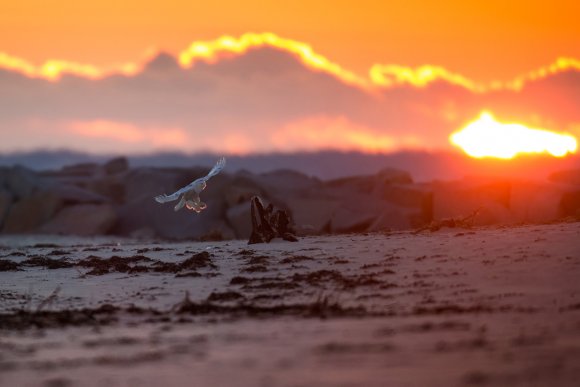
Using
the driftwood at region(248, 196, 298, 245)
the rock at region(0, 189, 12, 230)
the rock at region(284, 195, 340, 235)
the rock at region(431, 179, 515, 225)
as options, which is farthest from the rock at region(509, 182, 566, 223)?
the rock at region(0, 189, 12, 230)

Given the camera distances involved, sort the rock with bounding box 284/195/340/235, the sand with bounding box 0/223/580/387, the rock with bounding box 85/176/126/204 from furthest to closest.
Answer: the rock with bounding box 85/176/126/204 → the rock with bounding box 284/195/340/235 → the sand with bounding box 0/223/580/387

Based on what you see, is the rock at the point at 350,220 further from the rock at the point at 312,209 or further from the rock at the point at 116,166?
the rock at the point at 116,166

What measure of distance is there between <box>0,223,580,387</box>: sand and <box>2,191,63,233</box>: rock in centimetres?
Answer: 1742

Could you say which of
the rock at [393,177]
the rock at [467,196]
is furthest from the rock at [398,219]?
the rock at [393,177]

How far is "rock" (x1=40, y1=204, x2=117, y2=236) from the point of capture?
30.0m

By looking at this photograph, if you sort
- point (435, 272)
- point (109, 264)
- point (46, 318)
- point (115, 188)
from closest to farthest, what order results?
1. point (46, 318)
2. point (435, 272)
3. point (109, 264)
4. point (115, 188)

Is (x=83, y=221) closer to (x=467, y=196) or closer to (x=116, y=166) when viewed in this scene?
(x=116, y=166)

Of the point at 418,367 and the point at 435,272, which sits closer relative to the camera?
the point at 418,367

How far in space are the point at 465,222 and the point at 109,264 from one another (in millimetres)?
5890

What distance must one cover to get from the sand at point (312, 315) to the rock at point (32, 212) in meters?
17.4

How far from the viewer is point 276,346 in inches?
289

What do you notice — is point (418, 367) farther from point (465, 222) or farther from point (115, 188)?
point (115, 188)

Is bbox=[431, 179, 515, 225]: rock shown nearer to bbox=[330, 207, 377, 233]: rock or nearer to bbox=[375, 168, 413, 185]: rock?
bbox=[330, 207, 377, 233]: rock

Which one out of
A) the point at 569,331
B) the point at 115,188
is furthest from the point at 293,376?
the point at 115,188
